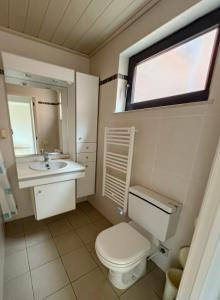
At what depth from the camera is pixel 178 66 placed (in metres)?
1.17

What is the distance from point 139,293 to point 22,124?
2.05 metres

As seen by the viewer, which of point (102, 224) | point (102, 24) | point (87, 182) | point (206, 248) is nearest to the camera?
point (206, 248)

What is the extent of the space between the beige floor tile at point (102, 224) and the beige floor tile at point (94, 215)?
0.19ft

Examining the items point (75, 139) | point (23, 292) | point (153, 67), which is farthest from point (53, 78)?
point (23, 292)

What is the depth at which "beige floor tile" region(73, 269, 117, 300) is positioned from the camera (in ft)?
3.59

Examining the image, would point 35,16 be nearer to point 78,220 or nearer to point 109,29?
point 109,29

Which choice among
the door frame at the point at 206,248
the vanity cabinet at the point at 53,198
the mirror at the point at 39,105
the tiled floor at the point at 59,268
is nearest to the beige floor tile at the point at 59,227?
the tiled floor at the point at 59,268

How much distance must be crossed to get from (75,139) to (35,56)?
1.07 m

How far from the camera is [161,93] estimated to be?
129 cm

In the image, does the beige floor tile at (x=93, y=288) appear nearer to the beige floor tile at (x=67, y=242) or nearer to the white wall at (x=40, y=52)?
the beige floor tile at (x=67, y=242)

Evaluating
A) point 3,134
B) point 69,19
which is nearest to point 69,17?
point 69,19

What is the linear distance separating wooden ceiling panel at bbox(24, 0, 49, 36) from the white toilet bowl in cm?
201

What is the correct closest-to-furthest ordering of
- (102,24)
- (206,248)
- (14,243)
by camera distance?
(206,248) → (102,24) → (14,243)

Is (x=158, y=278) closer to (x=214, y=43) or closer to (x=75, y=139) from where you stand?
(x=75, y=139)
